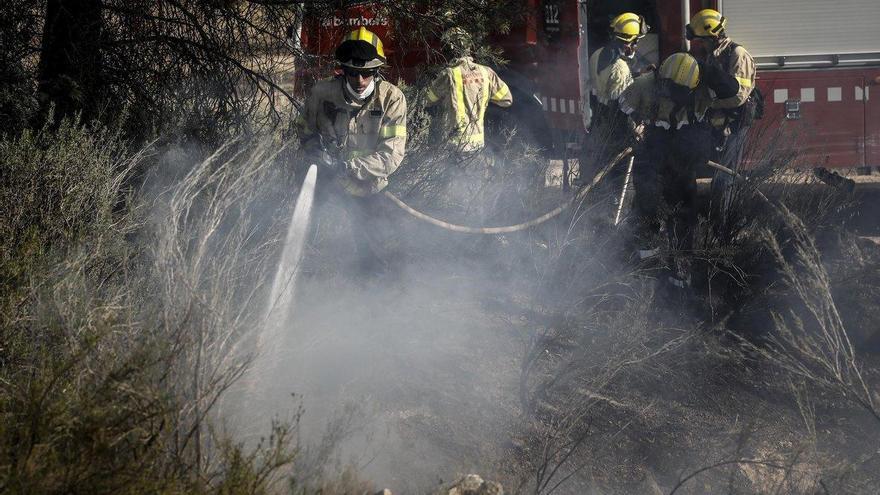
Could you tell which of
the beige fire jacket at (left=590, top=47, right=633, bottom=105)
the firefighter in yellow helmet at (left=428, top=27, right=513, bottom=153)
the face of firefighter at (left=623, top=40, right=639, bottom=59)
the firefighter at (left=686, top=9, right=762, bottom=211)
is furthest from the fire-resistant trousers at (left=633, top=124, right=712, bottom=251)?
the firefighter in yellow helmet at (left=428, top=27, right=513, bottom=153)

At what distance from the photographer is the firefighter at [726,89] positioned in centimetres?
688

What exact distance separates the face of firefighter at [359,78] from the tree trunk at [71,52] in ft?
5.09

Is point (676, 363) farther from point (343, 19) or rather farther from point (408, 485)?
point (343, 19)

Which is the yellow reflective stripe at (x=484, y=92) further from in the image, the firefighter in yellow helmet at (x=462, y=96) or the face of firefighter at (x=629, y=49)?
the face of firefighter at (x=629, y=49)

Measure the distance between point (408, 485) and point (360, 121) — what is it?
2.33 meters

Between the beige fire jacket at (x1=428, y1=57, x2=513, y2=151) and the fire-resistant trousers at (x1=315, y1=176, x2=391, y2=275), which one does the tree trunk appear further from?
the beige fire jacket at (x1=428, y1=57, x2=513, y2=151)

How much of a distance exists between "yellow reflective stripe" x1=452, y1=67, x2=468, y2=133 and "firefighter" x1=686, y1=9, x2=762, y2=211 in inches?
71.8

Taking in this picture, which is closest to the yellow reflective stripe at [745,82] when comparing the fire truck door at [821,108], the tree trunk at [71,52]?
the fire truck door at [821,108]

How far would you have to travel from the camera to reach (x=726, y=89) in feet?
22.4

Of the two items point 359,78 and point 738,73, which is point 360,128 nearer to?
point 359,78

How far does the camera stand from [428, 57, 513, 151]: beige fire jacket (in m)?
7.58

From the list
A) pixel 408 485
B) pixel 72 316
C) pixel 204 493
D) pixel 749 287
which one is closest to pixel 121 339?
pixel 72 316

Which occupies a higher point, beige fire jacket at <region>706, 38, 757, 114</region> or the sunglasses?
the sunglasses

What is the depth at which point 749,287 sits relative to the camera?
638 centimetres
